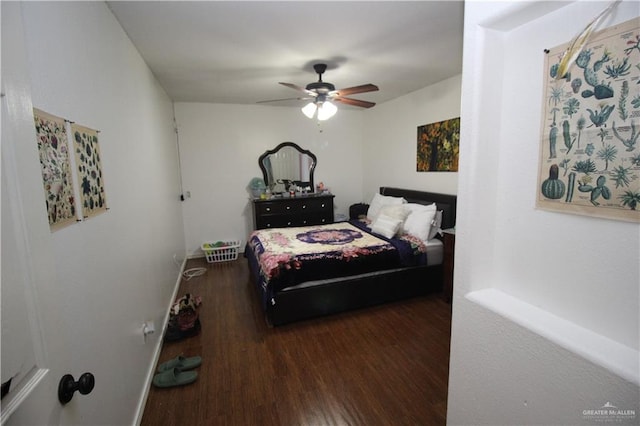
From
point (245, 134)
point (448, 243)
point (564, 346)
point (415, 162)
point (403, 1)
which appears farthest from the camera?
point (245, 134)

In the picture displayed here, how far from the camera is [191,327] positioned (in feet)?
8.63

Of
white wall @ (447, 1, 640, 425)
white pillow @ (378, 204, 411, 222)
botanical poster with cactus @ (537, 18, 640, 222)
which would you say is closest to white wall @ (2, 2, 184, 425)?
white wall @ (447, 1, 640, 425)

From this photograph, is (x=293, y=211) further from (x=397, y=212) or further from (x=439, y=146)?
(x=439, y=146)

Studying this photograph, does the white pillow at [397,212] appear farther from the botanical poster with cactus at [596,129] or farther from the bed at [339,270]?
the botanical poster with cactus at [596,129]

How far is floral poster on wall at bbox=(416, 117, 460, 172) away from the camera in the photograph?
354 cm

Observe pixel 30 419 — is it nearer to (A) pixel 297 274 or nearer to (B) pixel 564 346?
(B) pixel 564 346

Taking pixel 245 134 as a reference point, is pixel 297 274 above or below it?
below

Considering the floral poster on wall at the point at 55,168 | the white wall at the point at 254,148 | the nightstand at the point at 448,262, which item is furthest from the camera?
the white wall at the point at 254,148

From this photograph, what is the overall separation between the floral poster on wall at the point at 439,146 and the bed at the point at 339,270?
44 centimetres

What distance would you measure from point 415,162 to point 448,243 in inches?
63.5

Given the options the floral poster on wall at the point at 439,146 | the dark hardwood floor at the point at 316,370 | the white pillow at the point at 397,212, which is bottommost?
the dark hardwood floor at the point at 316,370

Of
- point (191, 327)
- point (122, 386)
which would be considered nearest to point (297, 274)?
point (191, 327)

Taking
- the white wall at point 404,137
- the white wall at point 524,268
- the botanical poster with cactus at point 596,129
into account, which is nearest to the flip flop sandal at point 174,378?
the white wall at point 524,268

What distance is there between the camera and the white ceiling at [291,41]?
194cm
